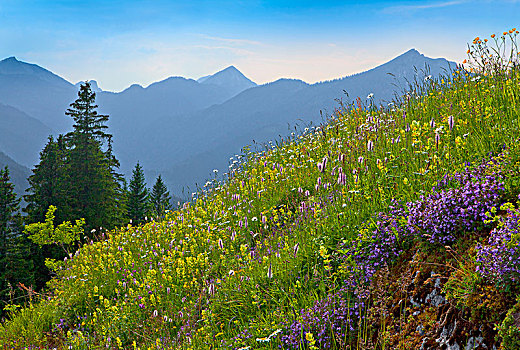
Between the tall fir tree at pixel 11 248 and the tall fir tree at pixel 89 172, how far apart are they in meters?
4.92

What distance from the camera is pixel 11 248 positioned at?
34562 millimetres

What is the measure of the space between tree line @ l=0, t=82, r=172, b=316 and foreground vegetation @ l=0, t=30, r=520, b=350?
27075 mm

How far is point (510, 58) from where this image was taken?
7625 millimetres

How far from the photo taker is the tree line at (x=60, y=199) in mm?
33938

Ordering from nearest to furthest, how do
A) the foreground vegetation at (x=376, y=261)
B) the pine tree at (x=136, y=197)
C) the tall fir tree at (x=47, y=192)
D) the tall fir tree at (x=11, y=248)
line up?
the foreground vegetation at (x=376, y=261), the tall fir tree at (x=11, y=248), the tall fir tree at (x=47, y=192), the pine tree at (x=136, y=197)

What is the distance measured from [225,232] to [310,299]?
3658 mm

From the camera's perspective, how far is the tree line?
33.9 metres

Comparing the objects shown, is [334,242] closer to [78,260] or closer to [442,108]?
[442,108]

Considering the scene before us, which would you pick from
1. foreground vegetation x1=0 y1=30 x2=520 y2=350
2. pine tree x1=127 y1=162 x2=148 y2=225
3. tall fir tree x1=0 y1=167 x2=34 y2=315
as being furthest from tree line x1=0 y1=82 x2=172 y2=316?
foreground vegetation x1=0 y1=30 x2=520 y2=350

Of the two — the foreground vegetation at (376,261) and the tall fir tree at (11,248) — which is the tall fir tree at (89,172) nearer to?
the tall fir tree at (11,248)

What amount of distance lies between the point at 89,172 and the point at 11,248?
1014 cm

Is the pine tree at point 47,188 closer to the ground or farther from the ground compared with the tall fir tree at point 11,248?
farther from the ground

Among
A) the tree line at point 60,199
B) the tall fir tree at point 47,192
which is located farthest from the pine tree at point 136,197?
the tall fir tree at point 47,192

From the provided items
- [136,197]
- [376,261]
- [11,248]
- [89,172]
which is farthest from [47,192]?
[376,261]
